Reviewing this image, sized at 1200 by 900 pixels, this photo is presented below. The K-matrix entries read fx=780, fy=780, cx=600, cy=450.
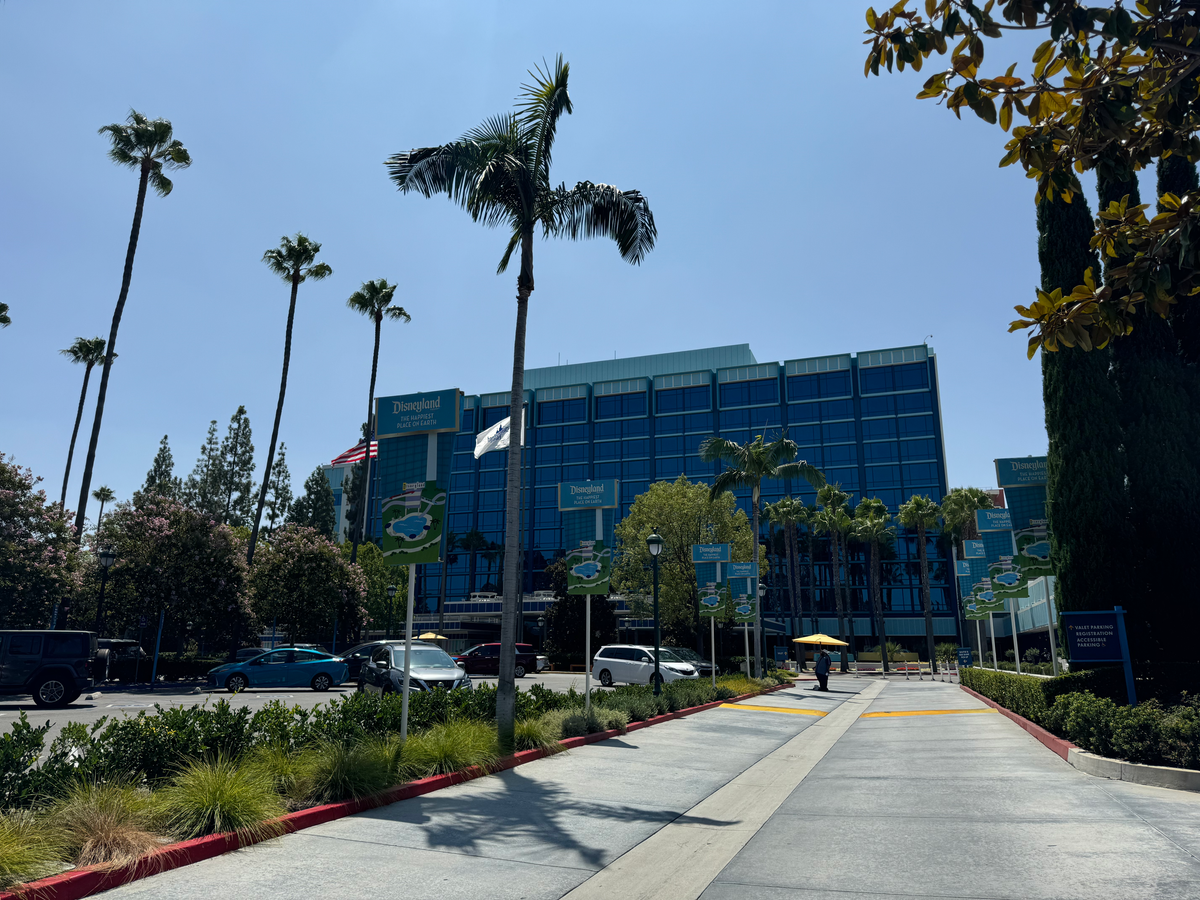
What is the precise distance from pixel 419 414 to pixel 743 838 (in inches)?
335

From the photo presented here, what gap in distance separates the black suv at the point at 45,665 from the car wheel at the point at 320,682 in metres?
7.85

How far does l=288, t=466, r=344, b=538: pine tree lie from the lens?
73938 mm

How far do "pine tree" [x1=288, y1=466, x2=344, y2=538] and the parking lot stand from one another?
46282mm

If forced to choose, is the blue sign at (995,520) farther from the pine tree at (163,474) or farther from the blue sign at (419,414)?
the pine tree at (163,474)

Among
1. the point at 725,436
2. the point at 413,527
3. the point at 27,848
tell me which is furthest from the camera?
the point at 725,436

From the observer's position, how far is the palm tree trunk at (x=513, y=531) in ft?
39.8

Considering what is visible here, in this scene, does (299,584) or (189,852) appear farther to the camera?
(299,584)

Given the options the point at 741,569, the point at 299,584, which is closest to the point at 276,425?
the point at 299,584

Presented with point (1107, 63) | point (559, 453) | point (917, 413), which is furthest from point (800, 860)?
point (559, 453)

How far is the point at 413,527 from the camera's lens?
1123 cm

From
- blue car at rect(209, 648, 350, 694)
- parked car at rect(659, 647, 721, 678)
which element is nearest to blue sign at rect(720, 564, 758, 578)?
parked car at rect(659, 647, 721, 678)

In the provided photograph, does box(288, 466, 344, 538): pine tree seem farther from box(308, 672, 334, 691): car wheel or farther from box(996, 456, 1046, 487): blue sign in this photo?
box(996, 456, 1046, 487): blue sign

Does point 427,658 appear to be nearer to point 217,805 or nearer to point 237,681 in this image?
point 237,681

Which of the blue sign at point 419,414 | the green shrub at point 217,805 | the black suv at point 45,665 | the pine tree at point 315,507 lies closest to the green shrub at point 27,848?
the green shrub at point 217,805
